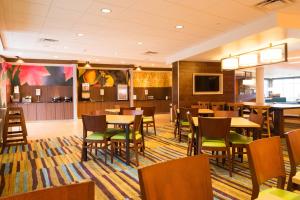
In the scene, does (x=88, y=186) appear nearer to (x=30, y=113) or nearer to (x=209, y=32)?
(x=209, y=32)

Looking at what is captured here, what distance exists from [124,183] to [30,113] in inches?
350

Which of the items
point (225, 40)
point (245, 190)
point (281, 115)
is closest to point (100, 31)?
point (225, 40)

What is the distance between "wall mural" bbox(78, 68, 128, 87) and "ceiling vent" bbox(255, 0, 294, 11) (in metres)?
9.09

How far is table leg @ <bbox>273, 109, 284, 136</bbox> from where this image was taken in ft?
20.7

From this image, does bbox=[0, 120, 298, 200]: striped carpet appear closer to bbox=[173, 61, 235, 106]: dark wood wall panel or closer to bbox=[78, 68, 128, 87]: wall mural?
bbox=[173, 61, 235, 106]: dark wood wall panel

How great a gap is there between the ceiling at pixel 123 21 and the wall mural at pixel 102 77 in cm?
398

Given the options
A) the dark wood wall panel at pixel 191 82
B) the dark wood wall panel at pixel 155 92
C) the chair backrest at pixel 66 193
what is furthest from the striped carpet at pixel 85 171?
the dark wood wall panel at pixel 155 92

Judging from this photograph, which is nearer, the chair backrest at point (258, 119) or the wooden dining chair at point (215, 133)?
the wooden dining chair at point (215, 133)

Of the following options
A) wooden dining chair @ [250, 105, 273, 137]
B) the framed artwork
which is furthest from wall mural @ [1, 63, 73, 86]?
wooden dining chair @ [250, 105, 273, 137]

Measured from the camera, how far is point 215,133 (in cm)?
352

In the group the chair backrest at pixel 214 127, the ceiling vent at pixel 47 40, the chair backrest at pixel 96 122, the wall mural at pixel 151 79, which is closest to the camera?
the chair backrest at pixel 214 127

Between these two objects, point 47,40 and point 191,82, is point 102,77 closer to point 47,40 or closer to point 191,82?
point 191,82

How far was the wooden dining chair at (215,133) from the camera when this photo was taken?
11.4 ft

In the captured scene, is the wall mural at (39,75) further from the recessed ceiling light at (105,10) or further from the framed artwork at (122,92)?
the recessed ceiling light at (105,10)
